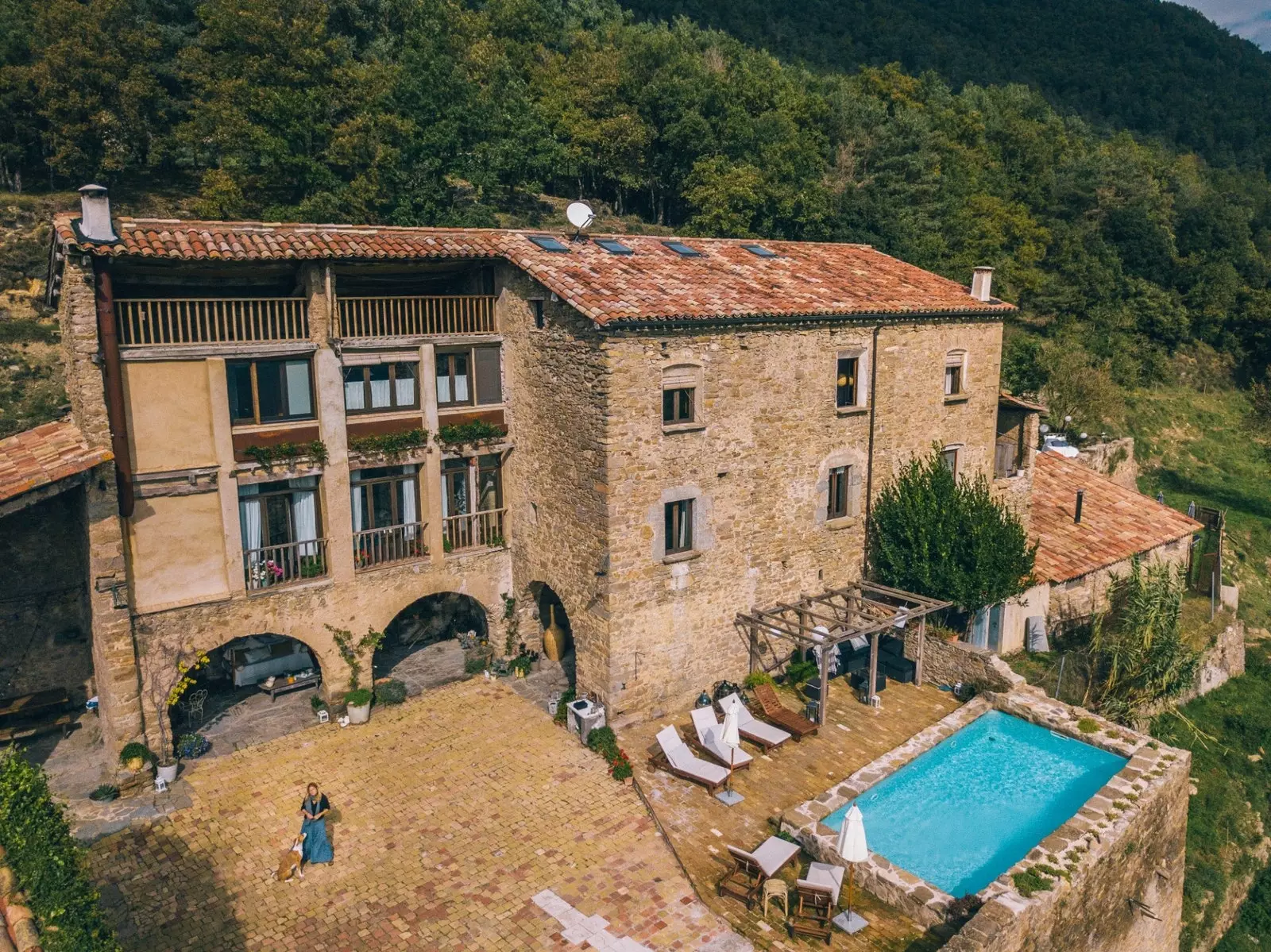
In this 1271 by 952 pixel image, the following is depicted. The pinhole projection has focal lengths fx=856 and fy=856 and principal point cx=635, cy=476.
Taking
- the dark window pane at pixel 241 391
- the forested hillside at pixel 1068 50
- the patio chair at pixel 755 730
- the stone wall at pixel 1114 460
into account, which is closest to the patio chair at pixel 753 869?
the patio chair at pixel 755 730

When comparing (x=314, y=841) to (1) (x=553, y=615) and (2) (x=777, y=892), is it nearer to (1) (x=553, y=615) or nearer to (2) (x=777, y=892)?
(2) (x=777, y=892)

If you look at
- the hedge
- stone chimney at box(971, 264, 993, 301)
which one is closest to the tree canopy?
stone chimney at box(971, 264, 993, 301)

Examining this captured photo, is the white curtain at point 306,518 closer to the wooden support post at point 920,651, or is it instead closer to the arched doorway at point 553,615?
the arched doorway at point 553,615

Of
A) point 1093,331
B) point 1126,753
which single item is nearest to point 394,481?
point 1126,753

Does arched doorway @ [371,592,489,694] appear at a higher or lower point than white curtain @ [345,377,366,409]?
lower

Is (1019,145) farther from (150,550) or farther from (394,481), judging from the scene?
(150,550)

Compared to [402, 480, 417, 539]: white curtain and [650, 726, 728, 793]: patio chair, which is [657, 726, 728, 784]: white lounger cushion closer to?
[650, 726, 728, 793]: patio chair
